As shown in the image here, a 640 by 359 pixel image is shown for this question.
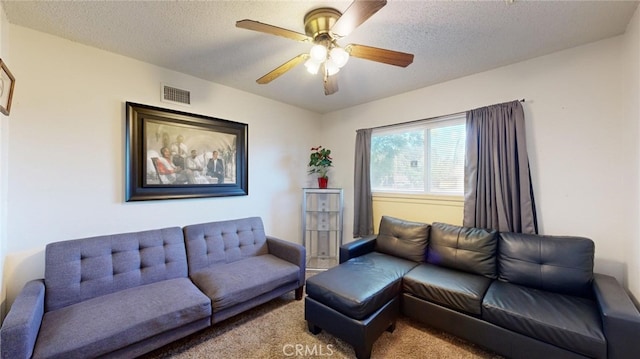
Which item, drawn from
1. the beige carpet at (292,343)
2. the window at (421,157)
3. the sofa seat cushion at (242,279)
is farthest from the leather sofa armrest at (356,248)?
the window at (421,157)

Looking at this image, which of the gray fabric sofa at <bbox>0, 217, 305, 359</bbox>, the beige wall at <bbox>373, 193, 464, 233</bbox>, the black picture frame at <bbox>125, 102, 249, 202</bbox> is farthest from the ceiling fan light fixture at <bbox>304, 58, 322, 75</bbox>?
the beige wall at <bbox>373, 193, 464, 233</bbox>

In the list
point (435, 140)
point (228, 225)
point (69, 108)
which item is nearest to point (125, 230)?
point (228, 225)

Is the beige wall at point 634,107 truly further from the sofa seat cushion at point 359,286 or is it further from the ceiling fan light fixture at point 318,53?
the ceiling fan light fixture at point 318,53

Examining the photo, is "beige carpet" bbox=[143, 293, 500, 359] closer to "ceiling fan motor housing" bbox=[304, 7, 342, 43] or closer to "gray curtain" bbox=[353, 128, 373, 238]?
"gray curtain" bbox=[353, 128, 373, 238]

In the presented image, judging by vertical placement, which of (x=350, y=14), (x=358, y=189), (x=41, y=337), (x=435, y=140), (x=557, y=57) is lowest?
(x=41, y=337)

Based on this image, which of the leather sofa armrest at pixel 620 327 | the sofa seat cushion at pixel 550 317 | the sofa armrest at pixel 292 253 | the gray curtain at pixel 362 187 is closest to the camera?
the leather sofa armrest at pixel 620 327

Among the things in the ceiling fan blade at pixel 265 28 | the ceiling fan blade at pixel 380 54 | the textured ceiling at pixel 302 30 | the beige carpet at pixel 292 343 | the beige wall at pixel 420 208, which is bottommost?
the beige carpet at pixel 292 343

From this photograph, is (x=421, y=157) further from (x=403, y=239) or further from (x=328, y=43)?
(x=328, y=43)

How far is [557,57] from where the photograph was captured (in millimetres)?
2145

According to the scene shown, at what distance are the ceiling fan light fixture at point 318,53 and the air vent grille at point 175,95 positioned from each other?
5.75 ft

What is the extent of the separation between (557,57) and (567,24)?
0.49 meters

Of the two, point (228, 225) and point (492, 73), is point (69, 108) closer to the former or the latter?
point (228, 225)

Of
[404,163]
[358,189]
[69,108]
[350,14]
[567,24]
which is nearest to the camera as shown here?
[350,14]

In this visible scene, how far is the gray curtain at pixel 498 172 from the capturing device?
7.37 feet
